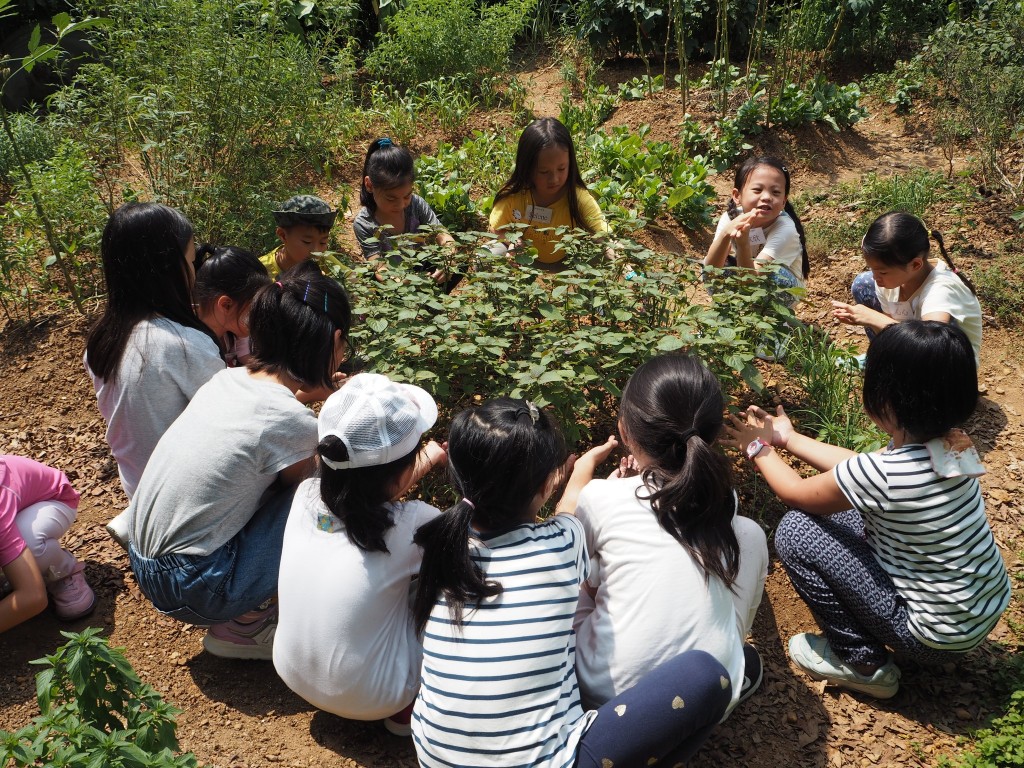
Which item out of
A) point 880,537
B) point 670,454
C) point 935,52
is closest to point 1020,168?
point 935,52

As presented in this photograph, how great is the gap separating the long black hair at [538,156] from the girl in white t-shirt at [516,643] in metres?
2.18

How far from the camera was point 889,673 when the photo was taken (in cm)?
244

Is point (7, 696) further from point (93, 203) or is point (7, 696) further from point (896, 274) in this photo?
point (896, 274)

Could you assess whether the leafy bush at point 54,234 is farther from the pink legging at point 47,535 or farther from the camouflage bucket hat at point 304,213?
the pink legging at point 47,535

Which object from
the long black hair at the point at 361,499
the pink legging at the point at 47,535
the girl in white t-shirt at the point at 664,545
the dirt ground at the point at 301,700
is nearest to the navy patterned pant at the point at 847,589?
the dirt ground at the point at 301,700

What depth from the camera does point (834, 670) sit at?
2.52 meters

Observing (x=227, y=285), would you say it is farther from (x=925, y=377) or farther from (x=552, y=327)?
(x=925, y=377)

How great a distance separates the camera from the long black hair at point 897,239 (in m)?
3.22

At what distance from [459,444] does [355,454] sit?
11.1 inches

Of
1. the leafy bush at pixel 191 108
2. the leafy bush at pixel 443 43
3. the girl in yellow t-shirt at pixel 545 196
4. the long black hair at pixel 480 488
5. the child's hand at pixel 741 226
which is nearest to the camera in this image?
the long black hair at pixel 480 488

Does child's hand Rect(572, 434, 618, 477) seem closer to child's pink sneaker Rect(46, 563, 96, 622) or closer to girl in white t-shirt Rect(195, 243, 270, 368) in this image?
girl in white t-shirt Rect(195, 243, 270, 368)

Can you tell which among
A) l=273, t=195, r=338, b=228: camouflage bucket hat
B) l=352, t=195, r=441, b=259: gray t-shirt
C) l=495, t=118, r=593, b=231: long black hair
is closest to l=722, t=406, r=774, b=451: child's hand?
l=495, t=118, r=593, b=231: long black hair

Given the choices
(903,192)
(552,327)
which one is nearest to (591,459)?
(552,327)

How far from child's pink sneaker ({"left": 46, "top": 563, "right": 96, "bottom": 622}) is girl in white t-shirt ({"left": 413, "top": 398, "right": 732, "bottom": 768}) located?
1510mm
